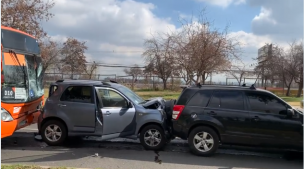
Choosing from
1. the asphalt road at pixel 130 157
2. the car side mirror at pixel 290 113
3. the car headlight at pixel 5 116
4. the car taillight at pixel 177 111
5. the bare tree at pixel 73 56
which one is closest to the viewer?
the asphalt road at pixel 130 157

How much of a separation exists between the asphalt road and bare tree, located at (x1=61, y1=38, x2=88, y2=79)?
3130 centimetres

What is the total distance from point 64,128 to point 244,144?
4.51m

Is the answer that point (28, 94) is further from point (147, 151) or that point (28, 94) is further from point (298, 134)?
point (298, 134)

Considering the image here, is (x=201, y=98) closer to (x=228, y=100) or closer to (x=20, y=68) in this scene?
(x=228, y=100)

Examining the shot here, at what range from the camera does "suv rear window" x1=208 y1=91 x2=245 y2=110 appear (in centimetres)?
633

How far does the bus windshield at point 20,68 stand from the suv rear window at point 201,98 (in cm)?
423

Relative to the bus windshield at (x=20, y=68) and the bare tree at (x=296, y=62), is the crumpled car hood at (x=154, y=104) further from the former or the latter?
the bare tree at (x=296, y=62)

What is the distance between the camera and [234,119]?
621 centimetres

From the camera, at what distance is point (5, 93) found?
6305 mm

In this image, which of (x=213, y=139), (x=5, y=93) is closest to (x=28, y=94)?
(x=5, y=93)

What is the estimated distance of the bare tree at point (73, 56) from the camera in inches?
1510

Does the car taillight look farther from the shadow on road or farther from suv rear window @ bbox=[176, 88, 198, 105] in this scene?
the shadow on road

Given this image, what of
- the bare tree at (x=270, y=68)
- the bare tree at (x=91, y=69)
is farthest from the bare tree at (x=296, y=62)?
the bare tree at (x=91, y=69)

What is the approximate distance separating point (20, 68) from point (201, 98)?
4.65 metres
